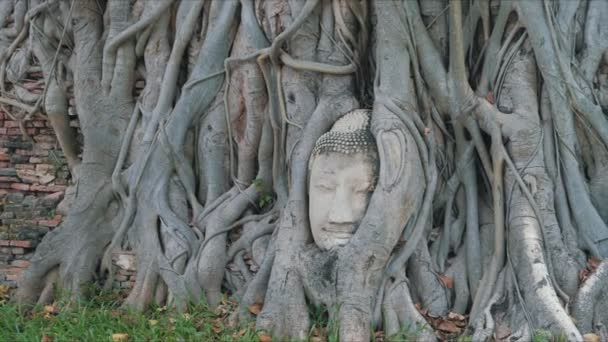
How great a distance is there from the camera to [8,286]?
5219 millimetres

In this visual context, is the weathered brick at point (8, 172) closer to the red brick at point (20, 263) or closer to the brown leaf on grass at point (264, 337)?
the red brick at point (20, 263)

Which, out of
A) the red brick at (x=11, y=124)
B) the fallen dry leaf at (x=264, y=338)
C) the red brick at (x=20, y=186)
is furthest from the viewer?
the red brick at (x=11, y=124)

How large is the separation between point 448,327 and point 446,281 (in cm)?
30

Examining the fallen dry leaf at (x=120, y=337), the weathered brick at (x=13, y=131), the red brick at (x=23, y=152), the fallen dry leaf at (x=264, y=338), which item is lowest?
the fallen dry leaf at (x=120, y=337)

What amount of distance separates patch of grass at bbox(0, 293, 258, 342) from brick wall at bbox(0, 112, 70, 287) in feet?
1.95

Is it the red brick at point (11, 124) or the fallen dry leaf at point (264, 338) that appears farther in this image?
the red brick at point (11, 124)

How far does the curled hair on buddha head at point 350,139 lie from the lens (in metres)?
4.17

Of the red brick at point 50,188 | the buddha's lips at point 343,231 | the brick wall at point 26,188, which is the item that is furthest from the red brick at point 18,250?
the buddha's lips at point 343,231

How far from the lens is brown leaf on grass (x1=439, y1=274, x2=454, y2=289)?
4195 mm

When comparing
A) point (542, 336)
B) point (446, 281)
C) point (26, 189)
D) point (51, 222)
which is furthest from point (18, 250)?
point (542, 336)

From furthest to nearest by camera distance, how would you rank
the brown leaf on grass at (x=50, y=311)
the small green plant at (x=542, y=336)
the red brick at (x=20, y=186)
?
the red brick at (x=20, y=186) → the brown leaf on grass at (x=50, y=311) → the small green plant at (x=542, y=336)

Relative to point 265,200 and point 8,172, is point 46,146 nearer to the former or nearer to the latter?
point 8,172

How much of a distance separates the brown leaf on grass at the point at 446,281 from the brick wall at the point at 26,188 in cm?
284

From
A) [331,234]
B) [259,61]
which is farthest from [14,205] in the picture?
[331,234]
